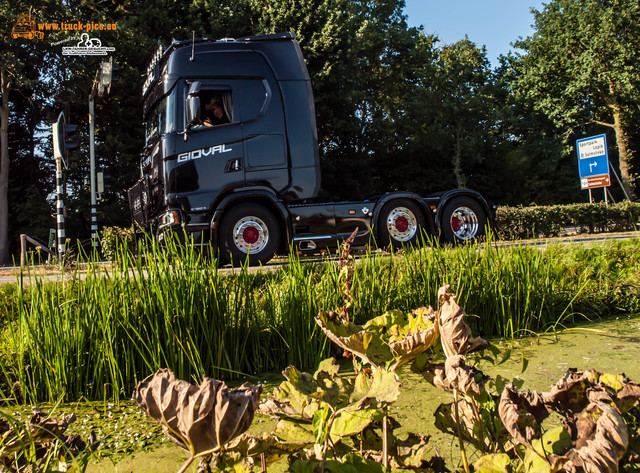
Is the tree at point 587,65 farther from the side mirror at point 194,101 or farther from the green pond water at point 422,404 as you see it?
the green pond water at point 422,404

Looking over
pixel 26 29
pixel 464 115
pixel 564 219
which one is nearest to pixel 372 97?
pixel 464 115

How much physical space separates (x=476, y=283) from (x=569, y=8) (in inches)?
1139

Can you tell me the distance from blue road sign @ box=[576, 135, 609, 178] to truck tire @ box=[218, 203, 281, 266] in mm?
11469

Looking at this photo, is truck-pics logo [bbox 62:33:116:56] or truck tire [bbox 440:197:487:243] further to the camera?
truck-pics logo [bbox 62:33:116:56]

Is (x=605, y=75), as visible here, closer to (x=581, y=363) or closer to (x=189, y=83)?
(x=189, y=83)

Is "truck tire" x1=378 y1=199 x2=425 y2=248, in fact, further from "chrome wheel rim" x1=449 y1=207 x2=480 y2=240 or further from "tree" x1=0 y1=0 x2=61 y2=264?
"tree" x1=0 y1=0 x2=61 y2=264

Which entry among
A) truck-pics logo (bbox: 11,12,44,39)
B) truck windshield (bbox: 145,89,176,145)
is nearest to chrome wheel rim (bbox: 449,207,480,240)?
truck windshield (bbox: 145,89,176,145)

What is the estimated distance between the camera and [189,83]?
598cm

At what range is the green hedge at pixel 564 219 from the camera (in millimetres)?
13242

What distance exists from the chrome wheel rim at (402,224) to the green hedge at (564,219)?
6244 mm

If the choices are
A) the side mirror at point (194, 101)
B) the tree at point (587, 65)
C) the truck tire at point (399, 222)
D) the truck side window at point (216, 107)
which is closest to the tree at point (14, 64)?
the truck side window at point (216, 107)

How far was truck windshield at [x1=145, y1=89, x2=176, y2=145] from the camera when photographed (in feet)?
19.7

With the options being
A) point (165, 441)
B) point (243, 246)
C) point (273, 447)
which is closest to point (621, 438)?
point (273, 447)

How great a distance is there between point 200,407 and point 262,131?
5813 millimetres
